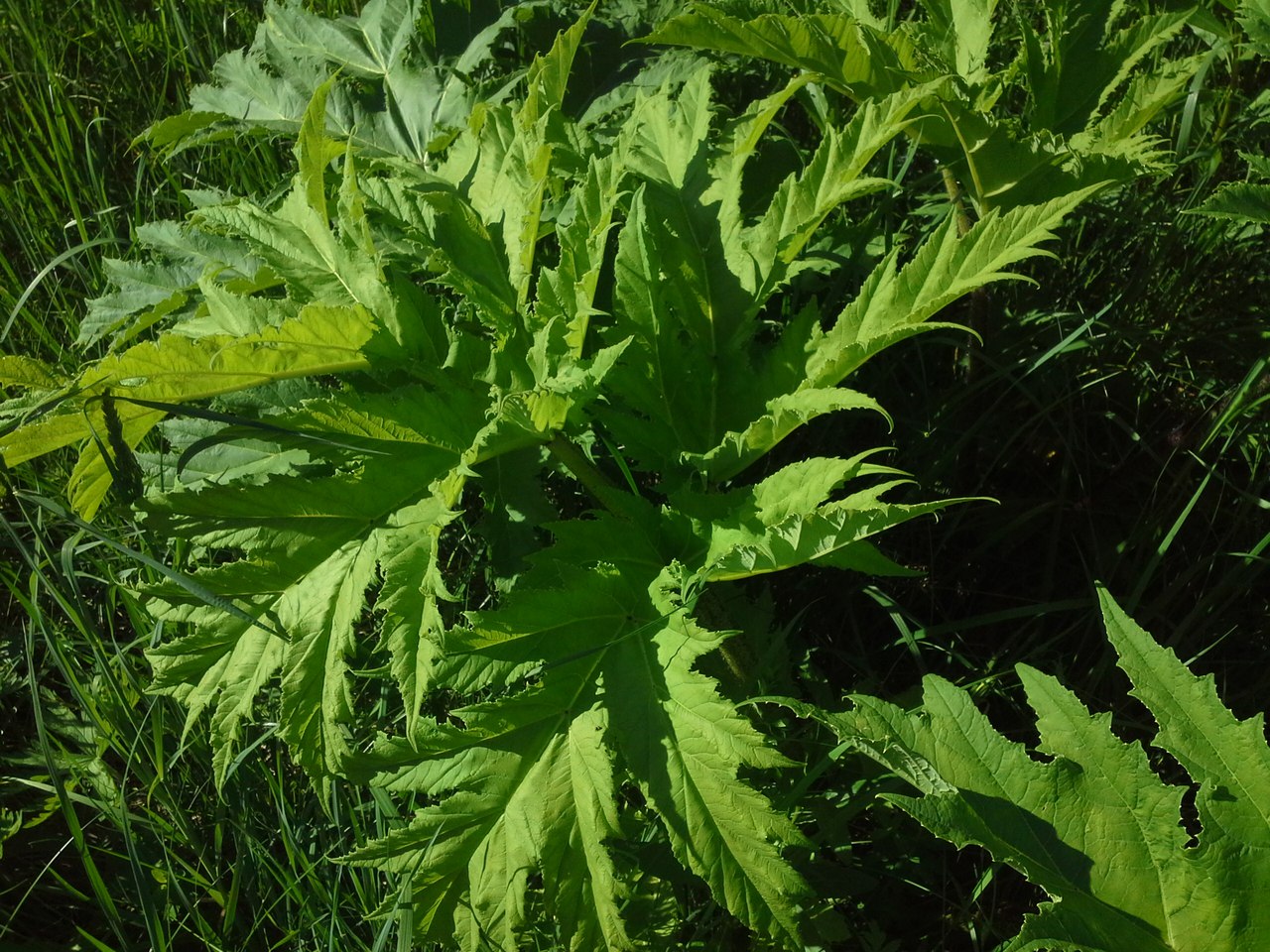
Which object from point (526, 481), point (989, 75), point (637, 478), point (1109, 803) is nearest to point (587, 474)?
point (526, 481)

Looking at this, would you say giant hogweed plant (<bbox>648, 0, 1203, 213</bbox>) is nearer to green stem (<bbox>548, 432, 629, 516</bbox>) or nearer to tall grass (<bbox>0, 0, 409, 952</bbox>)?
green stem (<bbox>548, 432, 629, 516</bbox>)

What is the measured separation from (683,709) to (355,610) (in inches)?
18.6

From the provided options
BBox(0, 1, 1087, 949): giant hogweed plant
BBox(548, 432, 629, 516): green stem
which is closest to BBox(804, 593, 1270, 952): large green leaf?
BBox(0, 1, 1087, 949): giant hogweed plant

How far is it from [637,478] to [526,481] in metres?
0.40

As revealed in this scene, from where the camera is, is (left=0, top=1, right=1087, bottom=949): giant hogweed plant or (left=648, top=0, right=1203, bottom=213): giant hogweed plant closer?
(left=0, top=1, right=1087, bottom=949): giant hogweed plant

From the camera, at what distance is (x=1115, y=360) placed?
7.70ft

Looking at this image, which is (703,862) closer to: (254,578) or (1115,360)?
(254,578)

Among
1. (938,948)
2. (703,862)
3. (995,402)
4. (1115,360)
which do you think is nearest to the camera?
(703,862)

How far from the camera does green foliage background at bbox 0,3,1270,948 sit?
1499 mm

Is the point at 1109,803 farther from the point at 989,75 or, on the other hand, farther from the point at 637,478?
the point at 989,75

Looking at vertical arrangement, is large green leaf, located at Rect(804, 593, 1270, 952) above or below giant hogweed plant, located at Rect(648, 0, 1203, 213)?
below

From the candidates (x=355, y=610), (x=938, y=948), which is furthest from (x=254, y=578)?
(x=938, y=948)

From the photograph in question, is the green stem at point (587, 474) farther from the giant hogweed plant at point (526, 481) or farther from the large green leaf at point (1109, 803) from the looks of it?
the large green leaf at point (1109, 803)

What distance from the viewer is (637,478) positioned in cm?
217
